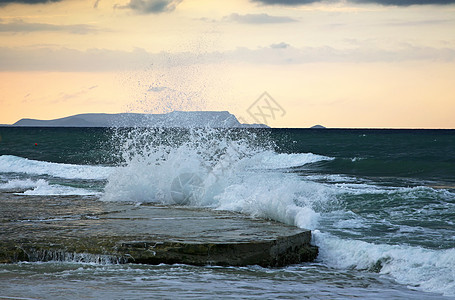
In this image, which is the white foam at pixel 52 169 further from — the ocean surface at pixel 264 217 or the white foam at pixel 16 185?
the ocean surface at pixel 264 217

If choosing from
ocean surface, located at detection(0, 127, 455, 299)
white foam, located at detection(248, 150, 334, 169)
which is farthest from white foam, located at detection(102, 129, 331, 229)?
white foam, located at detection(248, 150, 334, 169)

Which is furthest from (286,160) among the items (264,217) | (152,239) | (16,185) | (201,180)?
(152,239)

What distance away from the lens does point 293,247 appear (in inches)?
278

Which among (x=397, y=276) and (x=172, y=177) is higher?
(x=172, y=177)

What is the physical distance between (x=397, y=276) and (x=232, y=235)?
2073 mm

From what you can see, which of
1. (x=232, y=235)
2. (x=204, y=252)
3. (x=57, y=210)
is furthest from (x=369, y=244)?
(x=57, y=210)

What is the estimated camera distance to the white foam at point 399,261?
242 inches

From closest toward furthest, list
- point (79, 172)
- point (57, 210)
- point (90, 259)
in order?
point (90, 259) → point (57, 210) → point (79, 172)

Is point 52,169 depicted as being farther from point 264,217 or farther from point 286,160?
point 264,217

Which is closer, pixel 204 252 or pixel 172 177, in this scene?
pixel 204 252

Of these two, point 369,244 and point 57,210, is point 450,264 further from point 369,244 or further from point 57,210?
point 57,210

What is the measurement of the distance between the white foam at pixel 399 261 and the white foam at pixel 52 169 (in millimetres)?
16366

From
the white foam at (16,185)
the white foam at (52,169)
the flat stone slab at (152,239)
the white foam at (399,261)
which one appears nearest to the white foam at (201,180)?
the flat stone slab at (152,239)

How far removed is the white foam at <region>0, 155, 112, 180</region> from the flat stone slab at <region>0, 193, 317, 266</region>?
47.5ft
